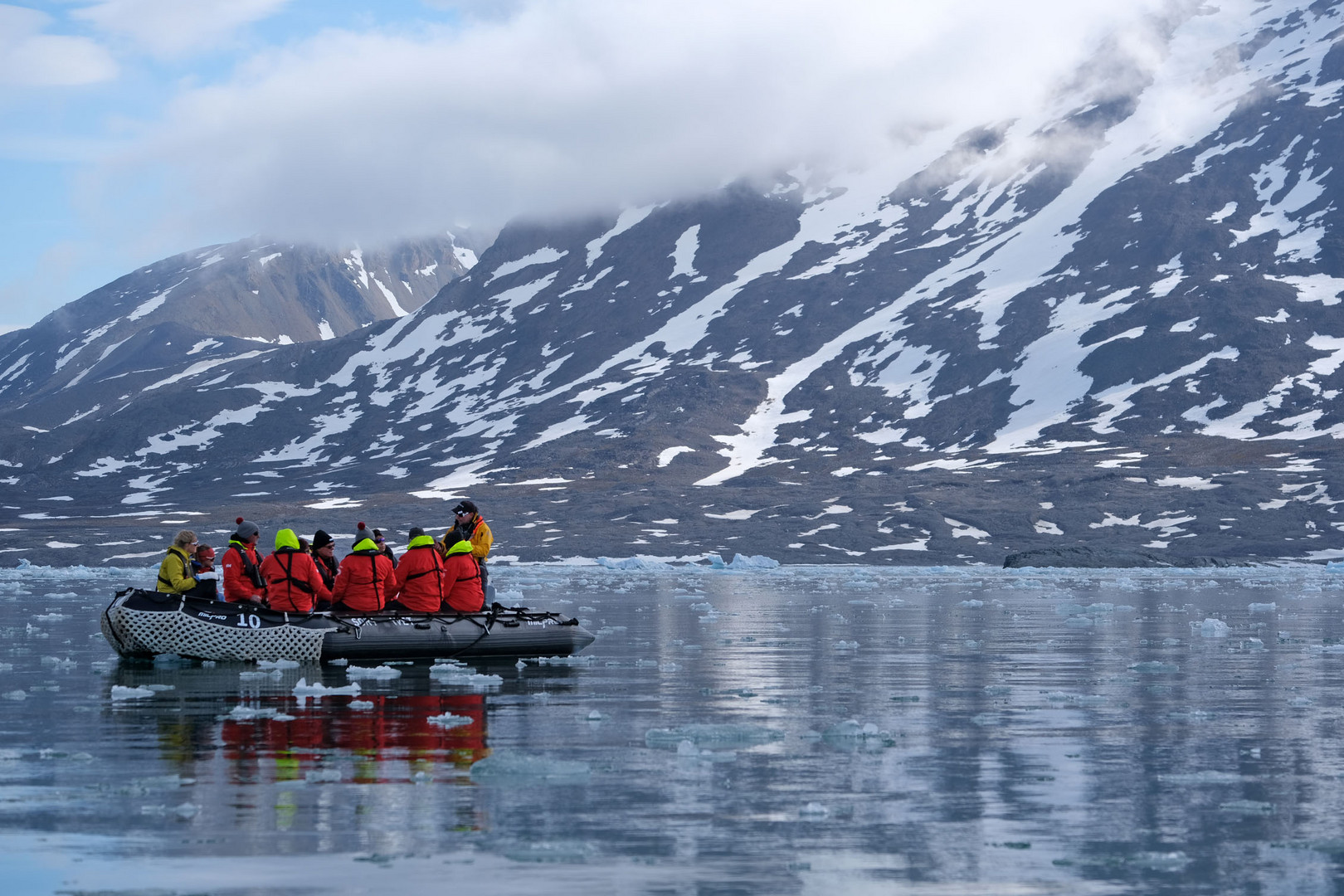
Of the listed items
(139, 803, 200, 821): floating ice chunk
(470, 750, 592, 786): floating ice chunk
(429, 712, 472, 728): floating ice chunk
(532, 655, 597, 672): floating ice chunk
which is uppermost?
(532, 655, 597, 672): floating ice chunk

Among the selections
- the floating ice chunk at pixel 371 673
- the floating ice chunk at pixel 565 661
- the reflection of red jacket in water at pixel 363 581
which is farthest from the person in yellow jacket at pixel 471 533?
the floating ice chunk at pixel 371 673

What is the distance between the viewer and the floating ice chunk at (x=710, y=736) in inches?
615

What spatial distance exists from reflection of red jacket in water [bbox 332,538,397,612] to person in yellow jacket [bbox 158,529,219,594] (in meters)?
2.06

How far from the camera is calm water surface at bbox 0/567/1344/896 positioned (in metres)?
9.80

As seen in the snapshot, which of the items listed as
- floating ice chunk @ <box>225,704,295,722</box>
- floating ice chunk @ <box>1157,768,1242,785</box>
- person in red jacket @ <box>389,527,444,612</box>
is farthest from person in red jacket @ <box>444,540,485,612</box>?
floating ice chunk @ <box>1157,768,1242,785</box>

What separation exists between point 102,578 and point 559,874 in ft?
275

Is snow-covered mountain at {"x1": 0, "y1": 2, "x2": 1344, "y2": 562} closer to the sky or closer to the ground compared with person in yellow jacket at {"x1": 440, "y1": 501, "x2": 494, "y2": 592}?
closer to the sky

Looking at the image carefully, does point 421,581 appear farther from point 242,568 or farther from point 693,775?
point 693,775

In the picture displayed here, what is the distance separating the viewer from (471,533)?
28328 mm

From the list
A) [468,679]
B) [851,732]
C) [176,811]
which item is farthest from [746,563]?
[176,811]

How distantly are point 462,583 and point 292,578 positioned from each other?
2.78 meters

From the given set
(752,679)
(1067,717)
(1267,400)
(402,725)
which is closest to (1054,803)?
(1067,717)

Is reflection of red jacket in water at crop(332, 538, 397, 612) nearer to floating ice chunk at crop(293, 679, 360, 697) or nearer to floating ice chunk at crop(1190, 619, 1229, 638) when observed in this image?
floating ice chunk at crop(293, 679, 360, 697)

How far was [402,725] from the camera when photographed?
1692 cm
